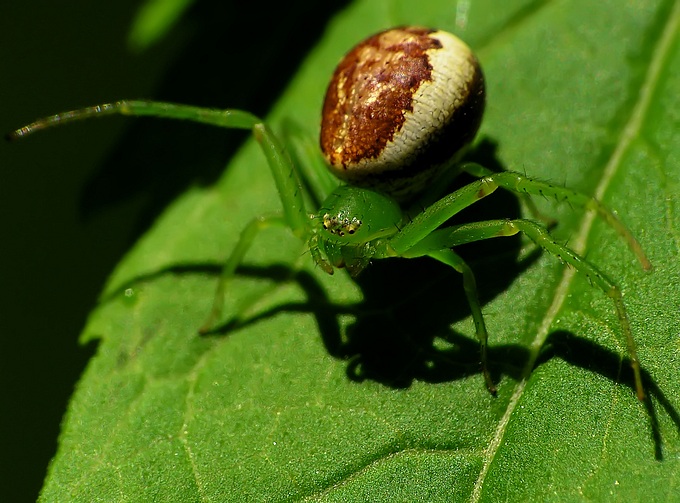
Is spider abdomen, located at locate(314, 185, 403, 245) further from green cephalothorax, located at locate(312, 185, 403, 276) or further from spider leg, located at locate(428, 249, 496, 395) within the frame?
spider leg, located at locate(428, 249, 496, 395)

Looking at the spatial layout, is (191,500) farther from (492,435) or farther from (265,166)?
(265,166)

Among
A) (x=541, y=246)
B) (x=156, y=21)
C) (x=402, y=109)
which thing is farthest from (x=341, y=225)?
(x=156, y=21)

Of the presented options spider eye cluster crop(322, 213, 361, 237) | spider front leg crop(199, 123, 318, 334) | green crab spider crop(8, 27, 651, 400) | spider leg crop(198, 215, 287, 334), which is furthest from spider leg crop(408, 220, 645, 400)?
spider leg crop(198, 215, 287, 334)

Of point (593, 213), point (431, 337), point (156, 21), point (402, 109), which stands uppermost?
point (156, 21)

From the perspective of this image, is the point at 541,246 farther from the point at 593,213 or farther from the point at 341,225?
the point at 341,225

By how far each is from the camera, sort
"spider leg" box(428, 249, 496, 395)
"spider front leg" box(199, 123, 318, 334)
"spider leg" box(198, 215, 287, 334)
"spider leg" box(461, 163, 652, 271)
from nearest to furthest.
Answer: "spider leg" box(461, 163, 652, 271) < "spider leg" box(428, 249, 496, 395) < "spider front leg" box(199, 123, 318, 334) < "spider leg" box(198, 215, 287, 334)

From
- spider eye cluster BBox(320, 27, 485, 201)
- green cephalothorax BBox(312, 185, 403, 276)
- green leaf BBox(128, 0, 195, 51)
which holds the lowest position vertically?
green cephalothorax BBox(312, 185, 403, 276)

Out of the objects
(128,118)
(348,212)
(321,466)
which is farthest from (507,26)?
(321,466)

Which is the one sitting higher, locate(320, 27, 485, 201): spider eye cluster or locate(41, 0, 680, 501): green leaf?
locate(320, 27, 485, 201): spider eye cluster
